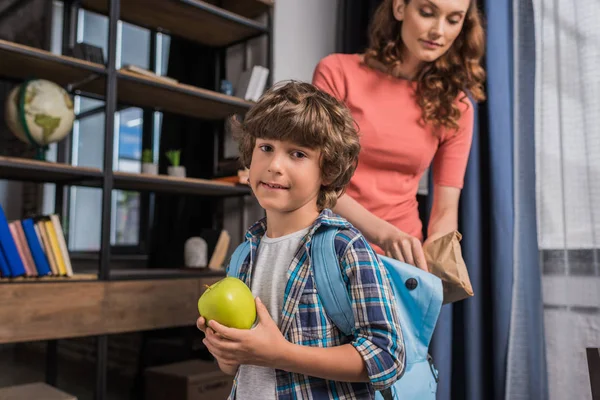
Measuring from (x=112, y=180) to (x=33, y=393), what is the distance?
813mm

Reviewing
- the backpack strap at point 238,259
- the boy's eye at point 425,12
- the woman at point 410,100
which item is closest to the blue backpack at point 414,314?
the backpack strap at point 238,259

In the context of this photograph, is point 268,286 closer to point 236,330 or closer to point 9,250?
point 236,330

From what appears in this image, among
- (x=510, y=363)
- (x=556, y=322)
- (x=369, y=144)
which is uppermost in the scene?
(x=369, y=144)

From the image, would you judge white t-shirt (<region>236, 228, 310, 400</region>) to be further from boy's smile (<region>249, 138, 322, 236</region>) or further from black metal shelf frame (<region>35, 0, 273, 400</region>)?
black metal shelf frame (<region>35, 0, 273, 400</region>)

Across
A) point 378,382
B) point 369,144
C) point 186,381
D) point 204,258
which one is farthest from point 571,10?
point 186,381

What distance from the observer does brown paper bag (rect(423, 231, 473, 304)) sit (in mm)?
1069

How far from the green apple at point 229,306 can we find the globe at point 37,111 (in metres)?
1.70

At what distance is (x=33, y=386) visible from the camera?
201cm

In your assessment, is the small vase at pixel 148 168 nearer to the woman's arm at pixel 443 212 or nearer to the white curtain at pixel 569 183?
the woman's arm at pixel 443 212

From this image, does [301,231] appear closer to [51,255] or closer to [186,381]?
[51,255]

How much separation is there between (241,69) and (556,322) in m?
1.93

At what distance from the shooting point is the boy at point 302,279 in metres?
0.75

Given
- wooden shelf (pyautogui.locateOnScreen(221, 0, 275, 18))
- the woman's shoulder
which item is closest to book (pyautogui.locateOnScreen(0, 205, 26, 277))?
the woman's shoulder

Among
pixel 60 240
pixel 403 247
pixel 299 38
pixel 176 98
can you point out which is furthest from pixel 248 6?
pixel 403 247
